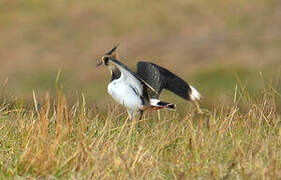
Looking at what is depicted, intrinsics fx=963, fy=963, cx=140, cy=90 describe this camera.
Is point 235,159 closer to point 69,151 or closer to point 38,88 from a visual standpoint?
point 69,151

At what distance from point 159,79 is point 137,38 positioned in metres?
18.5

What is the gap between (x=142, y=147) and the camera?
6.32 m

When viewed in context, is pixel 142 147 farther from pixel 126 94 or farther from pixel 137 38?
pixel 137 38

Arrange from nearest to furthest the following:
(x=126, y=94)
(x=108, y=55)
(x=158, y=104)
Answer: (x=108, y=55) < (x=158, y=104) < (x=126, y=94)

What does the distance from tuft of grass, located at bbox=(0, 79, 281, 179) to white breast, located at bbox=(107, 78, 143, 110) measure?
0.98 m

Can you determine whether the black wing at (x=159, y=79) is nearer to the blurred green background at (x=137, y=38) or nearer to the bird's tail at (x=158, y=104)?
the bird's tail at (x=158, y=104)

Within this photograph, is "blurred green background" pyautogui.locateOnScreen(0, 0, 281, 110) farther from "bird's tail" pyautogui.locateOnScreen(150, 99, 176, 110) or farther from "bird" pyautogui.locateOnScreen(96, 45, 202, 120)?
"bird's tail" pyautogui.locateOnScreen(150, 99, 176, 110)

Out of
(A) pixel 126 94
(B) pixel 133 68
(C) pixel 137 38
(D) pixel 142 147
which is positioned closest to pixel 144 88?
(A) pixel 126 94

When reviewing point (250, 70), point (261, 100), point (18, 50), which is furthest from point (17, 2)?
point (261, 100)

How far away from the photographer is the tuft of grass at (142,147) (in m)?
5.95

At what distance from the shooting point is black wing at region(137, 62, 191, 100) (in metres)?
8.34

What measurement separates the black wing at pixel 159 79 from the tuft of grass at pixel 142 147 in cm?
86

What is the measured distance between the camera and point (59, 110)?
6504 mm

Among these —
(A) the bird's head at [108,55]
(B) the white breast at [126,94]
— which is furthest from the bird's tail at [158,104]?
(A) the bird's head at [108,55]
